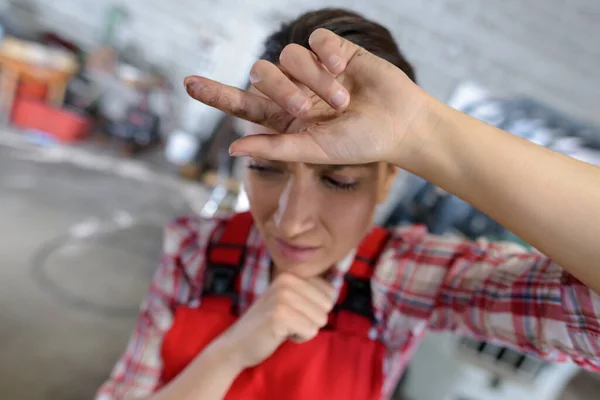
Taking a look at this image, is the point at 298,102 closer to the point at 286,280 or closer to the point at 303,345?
the point at 286,280

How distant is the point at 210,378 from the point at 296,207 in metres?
0.28

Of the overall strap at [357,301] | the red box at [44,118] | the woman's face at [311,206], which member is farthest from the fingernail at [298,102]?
the red box at [44,118]

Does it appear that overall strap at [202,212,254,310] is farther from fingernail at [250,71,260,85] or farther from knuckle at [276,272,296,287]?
fingernail at [250,71,260,85]

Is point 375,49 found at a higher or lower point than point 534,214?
higher

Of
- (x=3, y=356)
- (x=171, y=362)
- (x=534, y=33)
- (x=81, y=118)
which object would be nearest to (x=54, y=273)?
(x=3, y=356)

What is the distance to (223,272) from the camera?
730 millimetres

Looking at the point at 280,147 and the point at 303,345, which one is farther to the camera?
the point at 303,345

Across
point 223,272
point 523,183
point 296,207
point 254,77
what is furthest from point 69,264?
point 523,183

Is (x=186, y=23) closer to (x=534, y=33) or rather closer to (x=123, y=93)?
(x=123, y=93)

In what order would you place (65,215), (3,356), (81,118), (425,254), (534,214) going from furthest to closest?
(81,118)
(65,215)
(3,356)
(425,254)
(534,214)

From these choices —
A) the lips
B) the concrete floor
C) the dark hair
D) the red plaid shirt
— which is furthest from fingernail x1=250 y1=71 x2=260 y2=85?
the concrete floor

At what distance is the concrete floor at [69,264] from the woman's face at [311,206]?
1385 millimetres

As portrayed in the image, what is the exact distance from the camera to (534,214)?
15.4 inches

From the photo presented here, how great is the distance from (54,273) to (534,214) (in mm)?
2177
